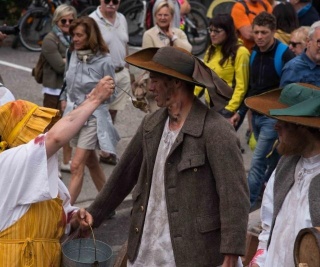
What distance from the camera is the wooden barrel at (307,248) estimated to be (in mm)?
3312

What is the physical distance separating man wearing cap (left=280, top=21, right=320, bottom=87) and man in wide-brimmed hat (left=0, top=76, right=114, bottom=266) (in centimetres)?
315

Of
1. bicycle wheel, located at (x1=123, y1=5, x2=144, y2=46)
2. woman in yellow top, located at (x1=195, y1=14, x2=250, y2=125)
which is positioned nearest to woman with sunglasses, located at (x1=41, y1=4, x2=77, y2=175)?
woman in yellow top, located at (x1=195, y1=14, x2=250, y2=125)

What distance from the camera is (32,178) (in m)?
4.16

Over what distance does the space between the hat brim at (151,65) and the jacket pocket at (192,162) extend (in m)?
0.36

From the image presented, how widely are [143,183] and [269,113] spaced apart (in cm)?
89

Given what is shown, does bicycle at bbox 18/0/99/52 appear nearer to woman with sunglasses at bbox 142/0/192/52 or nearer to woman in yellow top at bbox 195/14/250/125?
woman with sunglasses at bbox 142/0/192/52

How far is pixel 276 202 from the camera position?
3.93 m

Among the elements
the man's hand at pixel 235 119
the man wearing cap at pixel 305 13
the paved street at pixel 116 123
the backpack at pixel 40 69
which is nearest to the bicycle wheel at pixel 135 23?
the paved street at pixel 116 123

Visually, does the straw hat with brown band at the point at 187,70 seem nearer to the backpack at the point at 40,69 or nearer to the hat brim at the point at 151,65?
the hat brim at the point at 151,65

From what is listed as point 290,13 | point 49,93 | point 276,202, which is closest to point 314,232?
point 276,202

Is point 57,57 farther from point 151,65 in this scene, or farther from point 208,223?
point 208,223

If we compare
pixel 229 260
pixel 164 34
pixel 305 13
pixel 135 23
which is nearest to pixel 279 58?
pixel 164 34

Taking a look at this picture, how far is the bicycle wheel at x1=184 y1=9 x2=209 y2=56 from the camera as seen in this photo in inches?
579

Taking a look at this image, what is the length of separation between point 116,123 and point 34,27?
4.21m
